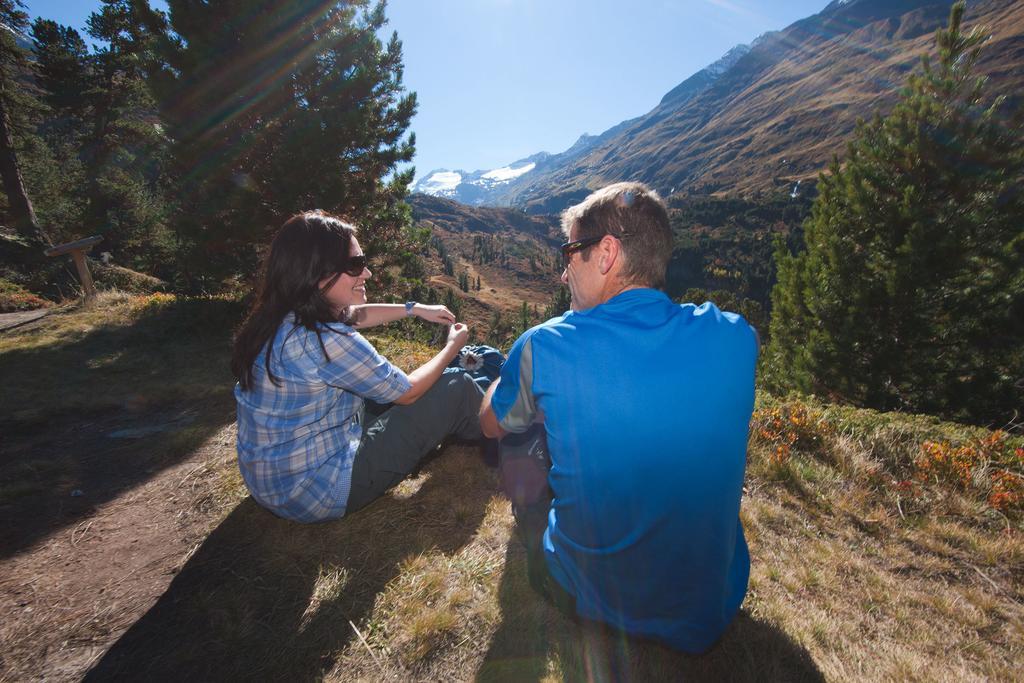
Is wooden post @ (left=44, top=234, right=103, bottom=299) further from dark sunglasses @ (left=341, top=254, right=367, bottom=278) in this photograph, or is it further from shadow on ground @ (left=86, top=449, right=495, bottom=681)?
dark sunglasses @ (left=341, top=254, right=367, bottom=278)

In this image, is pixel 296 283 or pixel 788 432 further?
pixel 788 432

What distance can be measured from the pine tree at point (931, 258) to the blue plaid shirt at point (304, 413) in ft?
34.0

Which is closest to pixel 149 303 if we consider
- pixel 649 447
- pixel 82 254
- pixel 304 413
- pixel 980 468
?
pixel 82 254

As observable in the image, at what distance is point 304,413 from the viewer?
91.8 inches

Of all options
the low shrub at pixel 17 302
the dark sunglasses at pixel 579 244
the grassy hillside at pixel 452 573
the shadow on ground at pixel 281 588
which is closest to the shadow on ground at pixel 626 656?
the grassy hillside at pixel 452 573

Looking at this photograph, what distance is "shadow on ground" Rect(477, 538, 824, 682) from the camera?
75.6 inches

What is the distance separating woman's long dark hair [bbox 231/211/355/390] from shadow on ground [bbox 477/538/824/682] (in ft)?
6.15

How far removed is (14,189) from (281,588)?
73.8 ft

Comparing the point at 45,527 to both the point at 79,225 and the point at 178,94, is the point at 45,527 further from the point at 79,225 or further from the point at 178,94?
the point at 79,225

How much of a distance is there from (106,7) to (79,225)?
10.7 meters

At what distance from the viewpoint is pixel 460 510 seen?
305 centimetres

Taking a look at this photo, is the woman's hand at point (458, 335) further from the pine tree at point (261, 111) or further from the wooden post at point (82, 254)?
the wooden post at point (82, 254)

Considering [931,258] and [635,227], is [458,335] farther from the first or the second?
[931,258]

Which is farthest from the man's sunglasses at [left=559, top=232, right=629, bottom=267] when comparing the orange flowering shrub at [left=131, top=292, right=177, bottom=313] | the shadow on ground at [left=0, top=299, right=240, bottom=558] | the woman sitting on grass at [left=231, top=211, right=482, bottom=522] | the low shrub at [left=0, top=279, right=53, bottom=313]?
the low shrub at [left=0, top=279, right=53, bottom=313]
